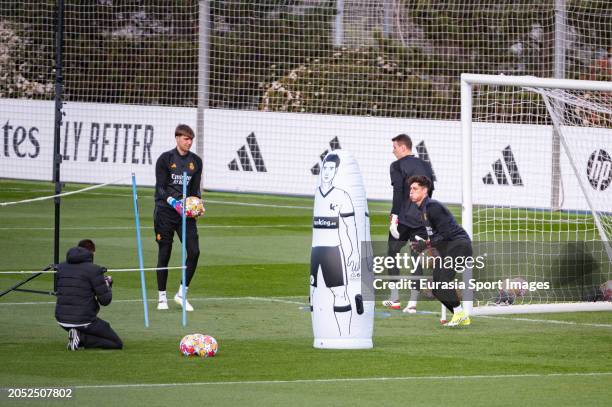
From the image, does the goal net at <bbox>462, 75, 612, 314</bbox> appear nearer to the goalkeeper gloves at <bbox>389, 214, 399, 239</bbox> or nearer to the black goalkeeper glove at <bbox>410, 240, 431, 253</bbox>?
the black goalkeeper glove at <bbox>410, 240, 431, 253</bbox>

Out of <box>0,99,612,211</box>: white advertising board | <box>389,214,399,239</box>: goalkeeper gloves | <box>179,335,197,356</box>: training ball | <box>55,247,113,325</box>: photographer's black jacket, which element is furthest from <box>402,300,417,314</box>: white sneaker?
<box>0,99,612,211</box>: white advertising board

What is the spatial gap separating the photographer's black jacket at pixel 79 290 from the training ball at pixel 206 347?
926 millimetres

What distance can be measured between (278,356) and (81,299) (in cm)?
188

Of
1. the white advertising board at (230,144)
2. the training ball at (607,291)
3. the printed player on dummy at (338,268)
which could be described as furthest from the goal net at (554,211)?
the white advertising board at (230,144)

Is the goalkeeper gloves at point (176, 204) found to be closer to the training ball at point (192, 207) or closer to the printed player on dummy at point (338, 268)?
the training ball at point (192, 207)

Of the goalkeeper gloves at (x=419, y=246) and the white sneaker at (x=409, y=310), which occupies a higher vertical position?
the goalkeeper gloves at (x=419, y=246)

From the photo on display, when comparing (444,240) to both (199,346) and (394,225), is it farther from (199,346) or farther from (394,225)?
(199,346)

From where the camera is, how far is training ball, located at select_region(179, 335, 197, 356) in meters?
12.0

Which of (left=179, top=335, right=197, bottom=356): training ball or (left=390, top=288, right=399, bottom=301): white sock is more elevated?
(left=390, top=288, right=399, bottom=301): white sock

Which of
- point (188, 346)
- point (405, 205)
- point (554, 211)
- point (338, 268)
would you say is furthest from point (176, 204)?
point (554, 211)

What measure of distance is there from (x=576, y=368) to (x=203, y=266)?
9.45 m

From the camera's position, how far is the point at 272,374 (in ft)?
36.4

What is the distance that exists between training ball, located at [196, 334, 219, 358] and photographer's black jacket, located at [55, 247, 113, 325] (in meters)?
0.93

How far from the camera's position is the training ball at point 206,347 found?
39.3 feet
